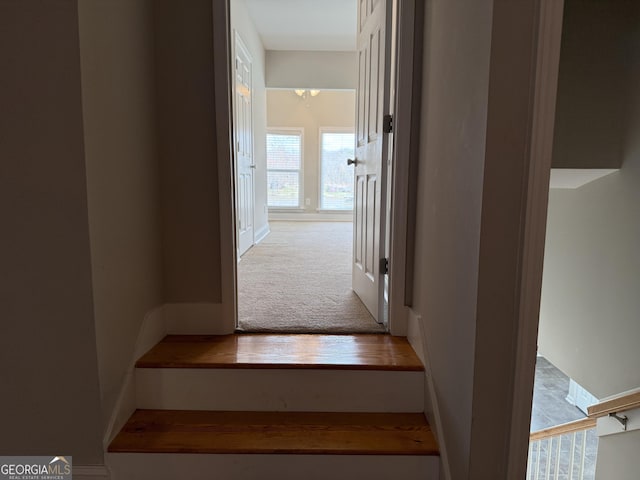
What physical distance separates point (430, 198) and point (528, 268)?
60 centimetres

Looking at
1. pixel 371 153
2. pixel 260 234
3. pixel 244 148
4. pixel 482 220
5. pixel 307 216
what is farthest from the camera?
pixel 307 216

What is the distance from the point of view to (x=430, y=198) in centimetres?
159

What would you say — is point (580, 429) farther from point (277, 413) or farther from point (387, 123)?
point (387, 123)

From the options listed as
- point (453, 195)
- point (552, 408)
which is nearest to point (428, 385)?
point (453, 195)

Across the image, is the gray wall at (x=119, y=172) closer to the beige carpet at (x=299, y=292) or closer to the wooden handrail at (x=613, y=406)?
the beige carpet at (x=299, y=292)

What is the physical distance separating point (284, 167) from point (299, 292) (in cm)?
582

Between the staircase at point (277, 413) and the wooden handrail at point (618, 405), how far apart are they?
4.20 ft

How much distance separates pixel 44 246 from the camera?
1286 mm

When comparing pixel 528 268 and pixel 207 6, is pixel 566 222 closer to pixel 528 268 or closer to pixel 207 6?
pixel 528 268

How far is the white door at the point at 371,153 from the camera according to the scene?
200 centimetres

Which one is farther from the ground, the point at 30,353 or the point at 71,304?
the point at 71,304

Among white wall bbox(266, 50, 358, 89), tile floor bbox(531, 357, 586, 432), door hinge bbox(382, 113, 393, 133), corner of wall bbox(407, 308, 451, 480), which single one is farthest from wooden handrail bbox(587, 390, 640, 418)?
white wall bbox(266, 50, 358, 89)

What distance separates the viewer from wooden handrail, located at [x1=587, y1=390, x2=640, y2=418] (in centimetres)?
205

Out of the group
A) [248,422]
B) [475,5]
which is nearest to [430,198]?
[475,5]
